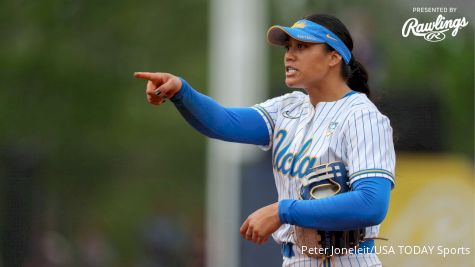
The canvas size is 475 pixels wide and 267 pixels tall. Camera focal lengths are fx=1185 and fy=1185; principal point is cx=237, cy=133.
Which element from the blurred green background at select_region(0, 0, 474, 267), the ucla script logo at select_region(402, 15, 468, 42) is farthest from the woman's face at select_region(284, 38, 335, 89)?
the blurred green background at select_region(0, 0, 474, 267)

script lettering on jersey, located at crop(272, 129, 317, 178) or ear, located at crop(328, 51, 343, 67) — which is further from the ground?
ear, located at crop(328, 51, 343, 67)

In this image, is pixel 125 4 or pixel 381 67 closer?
pixel 381 67

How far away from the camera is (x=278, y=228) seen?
→ 15.4 ft

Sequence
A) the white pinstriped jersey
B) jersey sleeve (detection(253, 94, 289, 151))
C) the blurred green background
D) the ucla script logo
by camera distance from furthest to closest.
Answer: the blurred green background, the ucla script logo, jersey sleeve (detection(253, 94, 289, 151)), the white pinstriped jersey

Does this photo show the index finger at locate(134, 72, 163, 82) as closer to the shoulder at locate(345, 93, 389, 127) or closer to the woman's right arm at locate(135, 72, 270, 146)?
the woman's right arm at locate(135, 72, 270, 146)

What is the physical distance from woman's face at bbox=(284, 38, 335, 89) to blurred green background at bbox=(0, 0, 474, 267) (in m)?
4.16

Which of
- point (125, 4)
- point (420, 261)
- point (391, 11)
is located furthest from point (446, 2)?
point (125, 4)

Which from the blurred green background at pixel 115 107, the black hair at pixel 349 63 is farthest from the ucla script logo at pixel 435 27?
the blurred green background at pixel 115 107

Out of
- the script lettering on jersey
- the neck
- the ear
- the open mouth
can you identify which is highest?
the ear

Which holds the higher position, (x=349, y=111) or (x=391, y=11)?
(x=391, y=11)

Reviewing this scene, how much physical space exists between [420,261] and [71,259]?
9207 millimetres

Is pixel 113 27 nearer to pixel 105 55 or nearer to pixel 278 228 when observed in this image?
pixel 105 55

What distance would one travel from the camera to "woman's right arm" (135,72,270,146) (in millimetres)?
4875

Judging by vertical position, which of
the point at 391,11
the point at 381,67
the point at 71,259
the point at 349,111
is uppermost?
the point at 391,11
